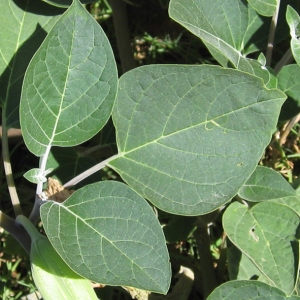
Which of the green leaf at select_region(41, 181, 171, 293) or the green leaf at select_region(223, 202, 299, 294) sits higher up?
the green leaf at select_region(41, 181, 171, 293)

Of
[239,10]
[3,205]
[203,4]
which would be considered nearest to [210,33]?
[203,4]

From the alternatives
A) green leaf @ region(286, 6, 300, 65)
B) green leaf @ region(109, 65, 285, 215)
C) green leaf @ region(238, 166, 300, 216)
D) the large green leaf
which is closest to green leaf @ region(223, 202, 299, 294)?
green leaf @ region(238, 166, 300, 216)

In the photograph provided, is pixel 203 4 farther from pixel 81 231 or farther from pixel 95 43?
pixel 81 231

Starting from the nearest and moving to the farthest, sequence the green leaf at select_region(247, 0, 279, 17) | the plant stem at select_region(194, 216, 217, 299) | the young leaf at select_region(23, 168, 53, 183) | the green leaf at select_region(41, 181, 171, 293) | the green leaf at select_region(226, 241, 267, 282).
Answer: the green leaf at select_region(41, 181, 171, 293) → the young leaf at select_region(23, 168, 53, 183) → the green leaf at select_region(247, 0, 279, 17) → the green leaf at select_region(226, 241, 267, 282) → the plant stem at select_region(194, 216, 217, 299)

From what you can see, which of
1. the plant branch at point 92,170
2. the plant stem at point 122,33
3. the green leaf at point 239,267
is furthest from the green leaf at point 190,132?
the plant stem at point 122,33

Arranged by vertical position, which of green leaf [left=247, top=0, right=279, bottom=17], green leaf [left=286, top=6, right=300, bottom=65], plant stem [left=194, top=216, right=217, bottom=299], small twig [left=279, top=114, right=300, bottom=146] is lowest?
plant stem [left=194, top=216, right=217, bottom=299]

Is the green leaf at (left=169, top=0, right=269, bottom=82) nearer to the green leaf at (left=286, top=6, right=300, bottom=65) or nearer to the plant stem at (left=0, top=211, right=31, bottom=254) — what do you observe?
the green leaf at (left=286, top=6, right=300, bottom=65)

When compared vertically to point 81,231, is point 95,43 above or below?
above
